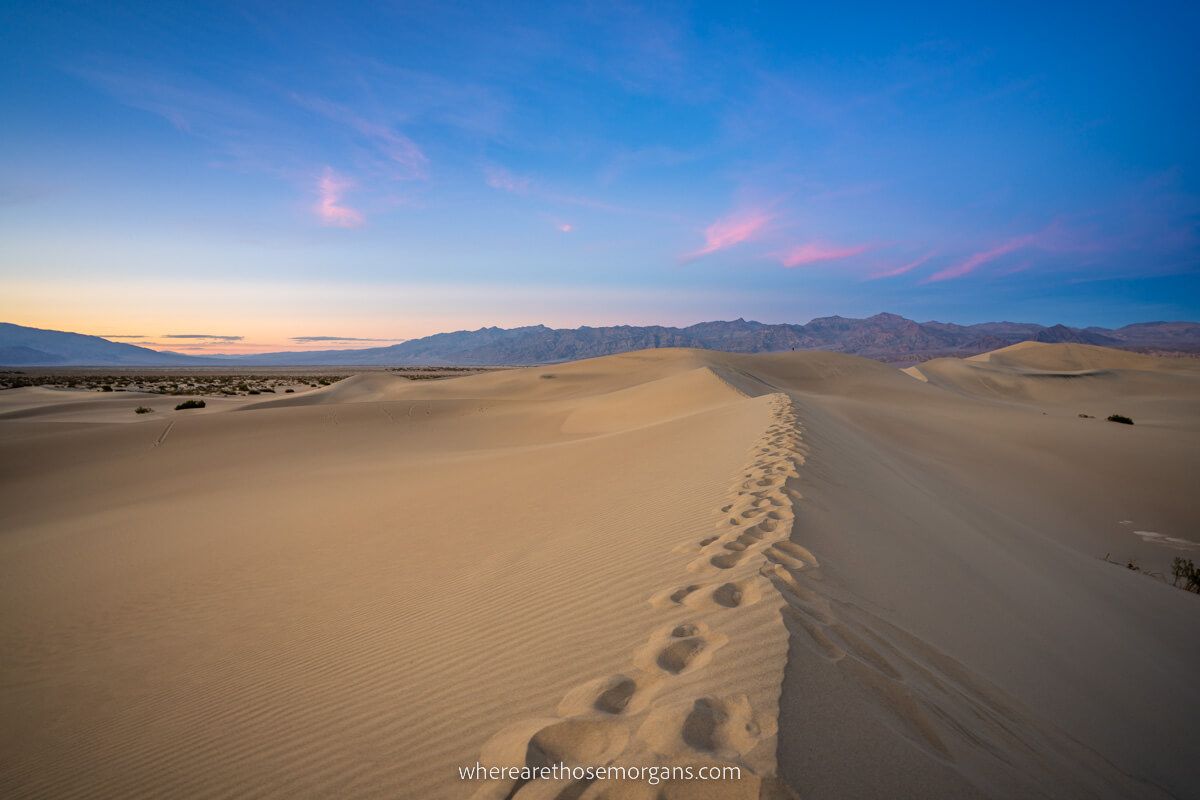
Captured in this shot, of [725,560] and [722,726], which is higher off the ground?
[722,726]

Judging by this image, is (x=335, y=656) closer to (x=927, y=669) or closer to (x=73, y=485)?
(x=927, y=669)

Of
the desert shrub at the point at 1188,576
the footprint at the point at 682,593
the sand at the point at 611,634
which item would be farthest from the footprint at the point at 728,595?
the desert shrub at the point at 1188,576

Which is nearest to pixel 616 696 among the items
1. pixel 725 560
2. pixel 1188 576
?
pixel 725 560

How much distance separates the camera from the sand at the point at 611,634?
2037 millimetres

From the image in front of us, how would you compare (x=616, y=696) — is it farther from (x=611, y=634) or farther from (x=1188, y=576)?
(x=1188, y=576)

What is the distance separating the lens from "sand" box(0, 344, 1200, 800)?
204cm

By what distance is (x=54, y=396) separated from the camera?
31391mm

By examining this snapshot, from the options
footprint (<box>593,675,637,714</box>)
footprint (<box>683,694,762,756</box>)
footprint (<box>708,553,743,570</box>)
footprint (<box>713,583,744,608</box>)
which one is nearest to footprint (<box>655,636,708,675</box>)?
footprint (<box>593,675,637,714</box>)

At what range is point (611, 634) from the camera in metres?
2.83

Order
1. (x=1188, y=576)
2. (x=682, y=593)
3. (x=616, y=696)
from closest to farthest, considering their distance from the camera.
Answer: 1. (x=616, y=696)
2. (x=682, y=593)
3. (x=1188, y=576)

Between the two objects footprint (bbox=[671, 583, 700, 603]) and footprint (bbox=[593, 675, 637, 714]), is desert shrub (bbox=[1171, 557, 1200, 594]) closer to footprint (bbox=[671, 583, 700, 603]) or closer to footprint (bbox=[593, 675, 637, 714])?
footprint (bbox=[671, 583, 700, 603])

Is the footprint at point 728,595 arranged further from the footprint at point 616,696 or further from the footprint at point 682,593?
the footprint at point 616,696

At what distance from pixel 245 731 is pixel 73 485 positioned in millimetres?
14275


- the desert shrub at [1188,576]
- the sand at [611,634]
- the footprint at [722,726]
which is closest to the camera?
the footprint at [722,726]
